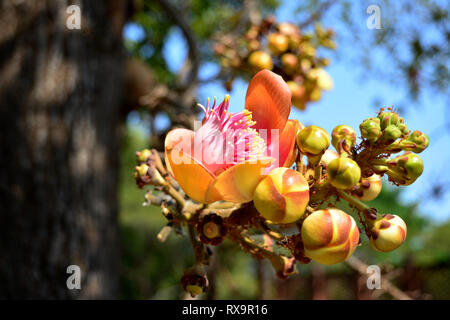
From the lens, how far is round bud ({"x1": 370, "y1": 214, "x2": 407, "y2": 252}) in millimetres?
408

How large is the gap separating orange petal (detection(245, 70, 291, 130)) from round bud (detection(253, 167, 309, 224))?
0.30 ft

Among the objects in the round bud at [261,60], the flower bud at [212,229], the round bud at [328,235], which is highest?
the round bud at [261,60]

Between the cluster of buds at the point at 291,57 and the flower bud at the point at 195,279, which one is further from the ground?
the cluster of buds at the point at 291,57

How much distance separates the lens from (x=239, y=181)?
0.42m

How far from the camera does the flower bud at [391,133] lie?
1.30 feet

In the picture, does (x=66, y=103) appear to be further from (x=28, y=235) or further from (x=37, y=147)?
(x=28, y=235)

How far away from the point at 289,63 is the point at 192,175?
72 centimetres

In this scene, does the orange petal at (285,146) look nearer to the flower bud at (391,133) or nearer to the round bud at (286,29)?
the flower bud at (391,133)

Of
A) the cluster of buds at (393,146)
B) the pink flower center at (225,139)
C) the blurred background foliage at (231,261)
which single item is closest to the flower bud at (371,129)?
the cluster of buds at (393,146)

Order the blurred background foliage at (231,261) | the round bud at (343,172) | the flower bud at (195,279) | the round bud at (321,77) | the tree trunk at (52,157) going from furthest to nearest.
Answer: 1. the blurred background foliage at (231,261)
2. the tree trunk at (52,157)
3. the round bud at (321,77)
4. the flower bud at (195,279)
5. the round bud at (343,172)

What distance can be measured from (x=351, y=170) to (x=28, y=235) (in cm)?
148

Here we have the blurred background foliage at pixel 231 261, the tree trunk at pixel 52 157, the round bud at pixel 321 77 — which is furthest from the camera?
the blurred background foliage at pixel 231 261

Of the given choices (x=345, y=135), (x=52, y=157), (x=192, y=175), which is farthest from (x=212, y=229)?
(x=52, y=157)
